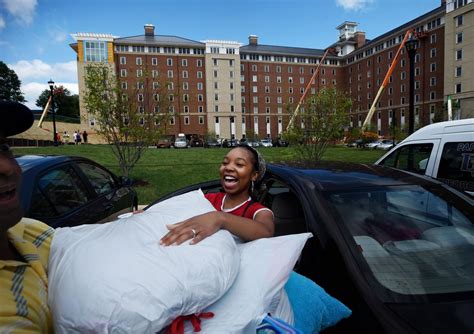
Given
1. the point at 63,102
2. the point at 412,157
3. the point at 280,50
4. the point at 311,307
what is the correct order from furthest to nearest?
the point at 63,102 < the point at 280,50 < the point at 412,157 < the point at 311,307

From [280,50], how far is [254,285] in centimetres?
8860

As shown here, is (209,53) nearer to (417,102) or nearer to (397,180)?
(417,102)

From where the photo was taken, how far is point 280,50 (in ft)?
276

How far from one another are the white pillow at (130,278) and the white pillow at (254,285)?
0.18ft

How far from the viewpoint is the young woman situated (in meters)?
1.35

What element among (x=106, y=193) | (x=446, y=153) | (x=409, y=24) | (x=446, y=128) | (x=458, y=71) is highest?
(x=409, y=24)

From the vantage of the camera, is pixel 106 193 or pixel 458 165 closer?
pixel 458 165

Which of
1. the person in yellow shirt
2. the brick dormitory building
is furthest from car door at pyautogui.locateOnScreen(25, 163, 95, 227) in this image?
the brick dormitory building

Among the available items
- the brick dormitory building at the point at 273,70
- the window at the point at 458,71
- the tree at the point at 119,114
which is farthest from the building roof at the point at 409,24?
the tree at the point at 119,114

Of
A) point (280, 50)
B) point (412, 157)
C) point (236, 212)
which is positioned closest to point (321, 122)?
point (412, 157)

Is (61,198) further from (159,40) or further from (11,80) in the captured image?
(11,80)

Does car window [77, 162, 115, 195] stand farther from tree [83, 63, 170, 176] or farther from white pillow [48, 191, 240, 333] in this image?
tree [83, 63, 170, 176]

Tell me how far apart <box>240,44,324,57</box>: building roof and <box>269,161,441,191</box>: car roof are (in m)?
82.3

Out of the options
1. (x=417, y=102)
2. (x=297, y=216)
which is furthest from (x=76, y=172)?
(x=417, y=102)
